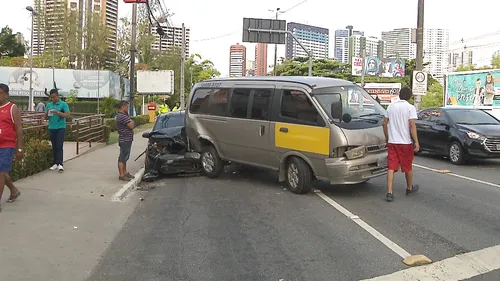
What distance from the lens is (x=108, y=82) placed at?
4184 centimetres

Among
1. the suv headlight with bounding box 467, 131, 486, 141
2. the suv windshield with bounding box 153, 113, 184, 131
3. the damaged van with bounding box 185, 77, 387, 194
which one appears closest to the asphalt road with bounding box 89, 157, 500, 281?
the damaged van with bounding box 185, 77, 387, 194

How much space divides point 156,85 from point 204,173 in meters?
28.9

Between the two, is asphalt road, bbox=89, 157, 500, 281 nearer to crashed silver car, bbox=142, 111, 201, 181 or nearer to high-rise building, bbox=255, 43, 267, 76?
crashed silver car, bbox=142, 111, 201, 181

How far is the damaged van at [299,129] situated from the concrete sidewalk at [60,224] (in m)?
2.41

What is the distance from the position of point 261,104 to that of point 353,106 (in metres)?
1.77

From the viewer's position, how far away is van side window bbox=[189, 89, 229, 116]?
10211 millimetres

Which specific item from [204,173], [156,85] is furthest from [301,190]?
[156,85]

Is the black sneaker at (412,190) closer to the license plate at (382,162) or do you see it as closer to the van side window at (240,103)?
the license plate at (382,162)

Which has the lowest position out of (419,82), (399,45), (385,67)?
(419,82)

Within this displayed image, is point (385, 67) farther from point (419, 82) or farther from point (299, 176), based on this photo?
point (299, 176)

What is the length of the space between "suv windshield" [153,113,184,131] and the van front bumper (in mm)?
5993

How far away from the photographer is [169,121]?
1305cm

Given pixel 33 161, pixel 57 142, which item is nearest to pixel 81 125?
pixel 57 142

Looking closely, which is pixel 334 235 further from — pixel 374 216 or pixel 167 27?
pixel 167 27
